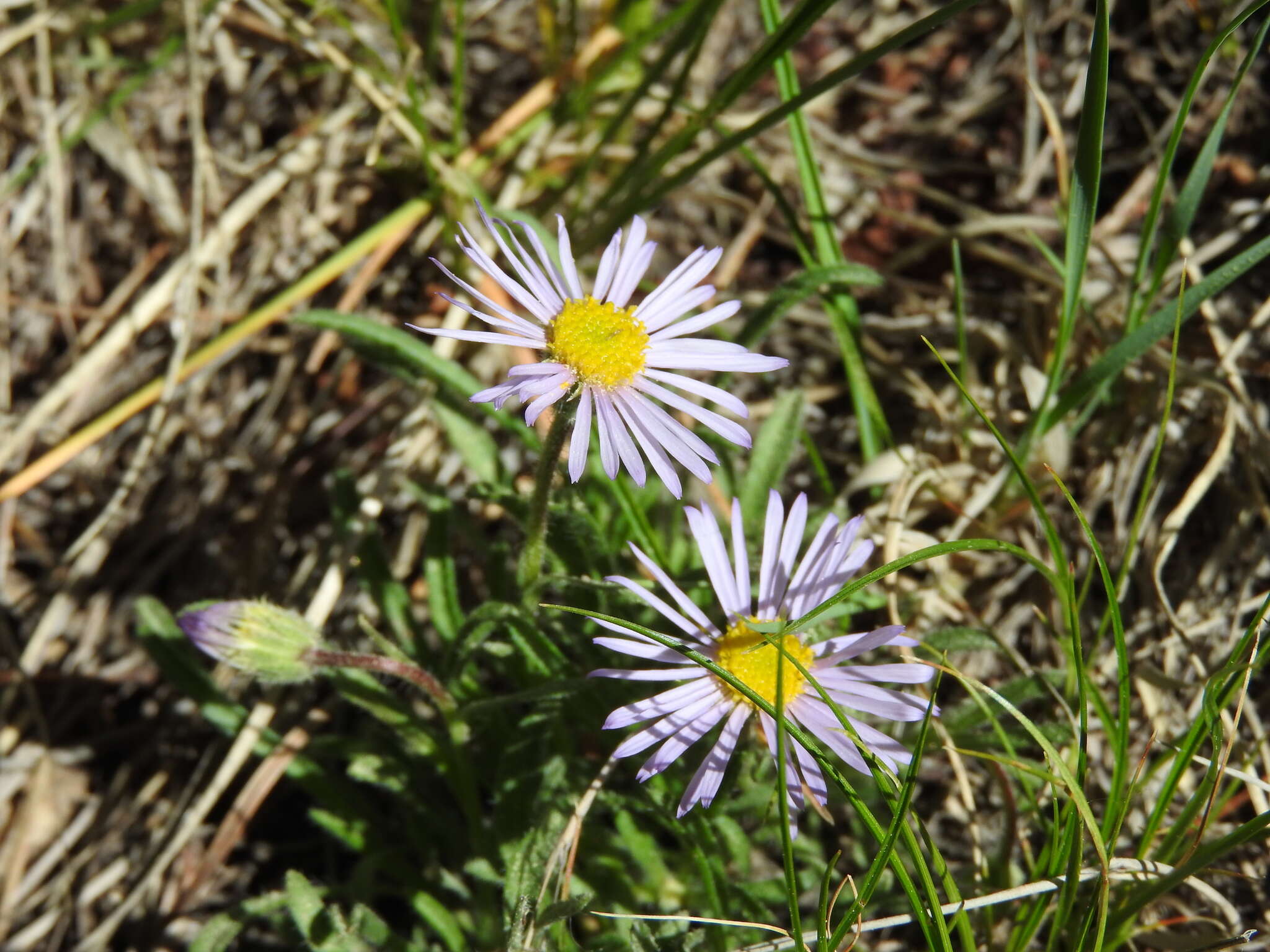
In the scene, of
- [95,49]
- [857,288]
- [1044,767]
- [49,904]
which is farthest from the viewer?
[95,49]

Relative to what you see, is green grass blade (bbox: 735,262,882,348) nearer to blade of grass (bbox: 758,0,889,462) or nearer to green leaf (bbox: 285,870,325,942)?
A: blade of grass (bbox: 758,0,889,462)

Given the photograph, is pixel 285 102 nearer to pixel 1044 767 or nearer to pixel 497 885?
pixel 497 885

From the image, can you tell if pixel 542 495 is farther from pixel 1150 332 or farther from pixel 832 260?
pixel 1150 332

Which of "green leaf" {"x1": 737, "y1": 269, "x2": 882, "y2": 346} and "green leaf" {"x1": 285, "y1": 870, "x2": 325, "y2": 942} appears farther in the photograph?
"green leaf" {"x1": 737, "y1": 269, "x2": 882, "y2": 346}

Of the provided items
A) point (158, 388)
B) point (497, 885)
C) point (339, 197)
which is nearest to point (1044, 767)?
point (497, 885)

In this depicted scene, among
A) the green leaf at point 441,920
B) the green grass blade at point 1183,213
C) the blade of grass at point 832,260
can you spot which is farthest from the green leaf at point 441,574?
the green grass blade at point 1183,213

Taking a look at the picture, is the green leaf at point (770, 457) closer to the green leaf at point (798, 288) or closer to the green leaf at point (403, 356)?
the green leaf at point (798, 288)

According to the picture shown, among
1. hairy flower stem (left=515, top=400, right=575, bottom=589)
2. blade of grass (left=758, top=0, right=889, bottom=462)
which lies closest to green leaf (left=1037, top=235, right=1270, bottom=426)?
blade of grass (left=758, top=0, right=889, bottom=462)
